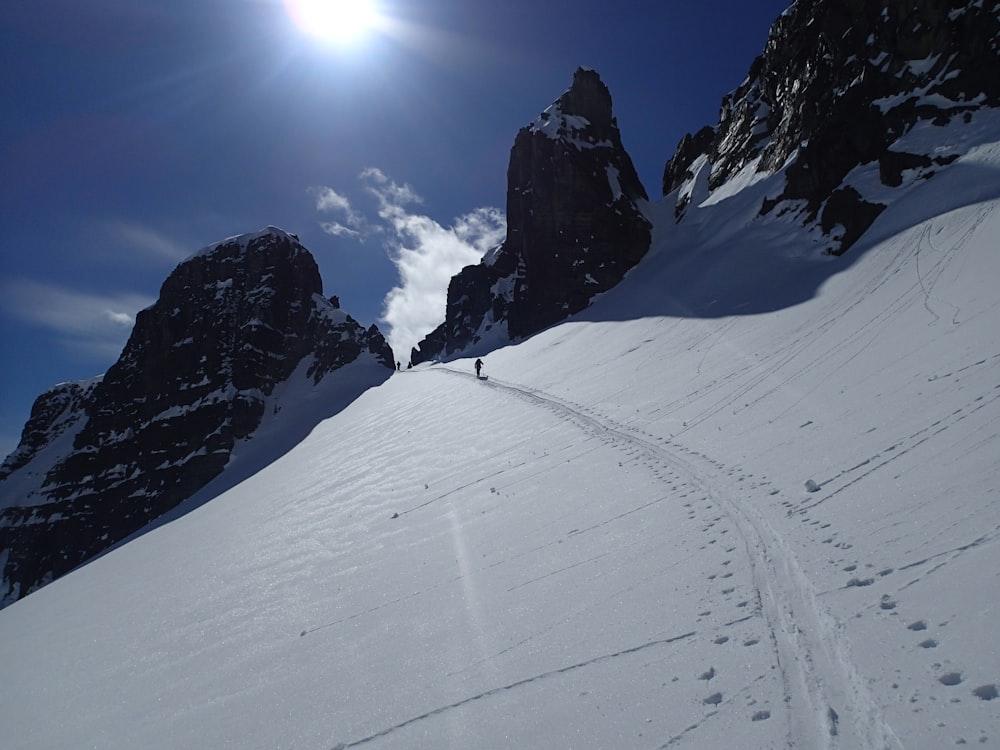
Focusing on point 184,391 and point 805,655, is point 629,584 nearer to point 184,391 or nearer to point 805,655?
point 805,655

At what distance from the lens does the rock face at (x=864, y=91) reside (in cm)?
2602

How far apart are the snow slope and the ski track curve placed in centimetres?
2

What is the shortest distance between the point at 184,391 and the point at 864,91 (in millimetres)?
95397

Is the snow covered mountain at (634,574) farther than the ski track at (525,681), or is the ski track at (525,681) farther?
the ski track at (525,681)

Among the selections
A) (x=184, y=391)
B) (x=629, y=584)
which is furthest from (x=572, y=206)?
(x=184, y=391)

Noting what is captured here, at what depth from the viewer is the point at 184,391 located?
8556 cm

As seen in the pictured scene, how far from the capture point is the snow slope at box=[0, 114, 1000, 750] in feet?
13.8

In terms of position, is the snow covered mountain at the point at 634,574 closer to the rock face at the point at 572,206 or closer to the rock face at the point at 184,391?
the rock face at the point at 572,206

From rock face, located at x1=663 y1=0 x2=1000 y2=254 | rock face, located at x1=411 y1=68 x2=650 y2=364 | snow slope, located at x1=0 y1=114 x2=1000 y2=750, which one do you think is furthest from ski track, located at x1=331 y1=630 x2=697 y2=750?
rock face, located at x1=411 y1=68 x2=650 y2=364

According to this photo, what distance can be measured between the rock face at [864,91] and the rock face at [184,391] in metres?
55.1

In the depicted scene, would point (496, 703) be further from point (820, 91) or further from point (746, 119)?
point (746, 119)

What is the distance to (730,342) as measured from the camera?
768 inches

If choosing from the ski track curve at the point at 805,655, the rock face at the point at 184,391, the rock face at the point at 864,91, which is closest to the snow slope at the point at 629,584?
the ski track curve at the point at 805,655

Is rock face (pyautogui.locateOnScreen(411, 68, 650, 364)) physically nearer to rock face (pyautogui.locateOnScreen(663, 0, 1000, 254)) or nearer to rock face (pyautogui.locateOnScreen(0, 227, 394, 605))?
rock face (pyautogui.locateOnScreen(663, 0, 1000, 254))
